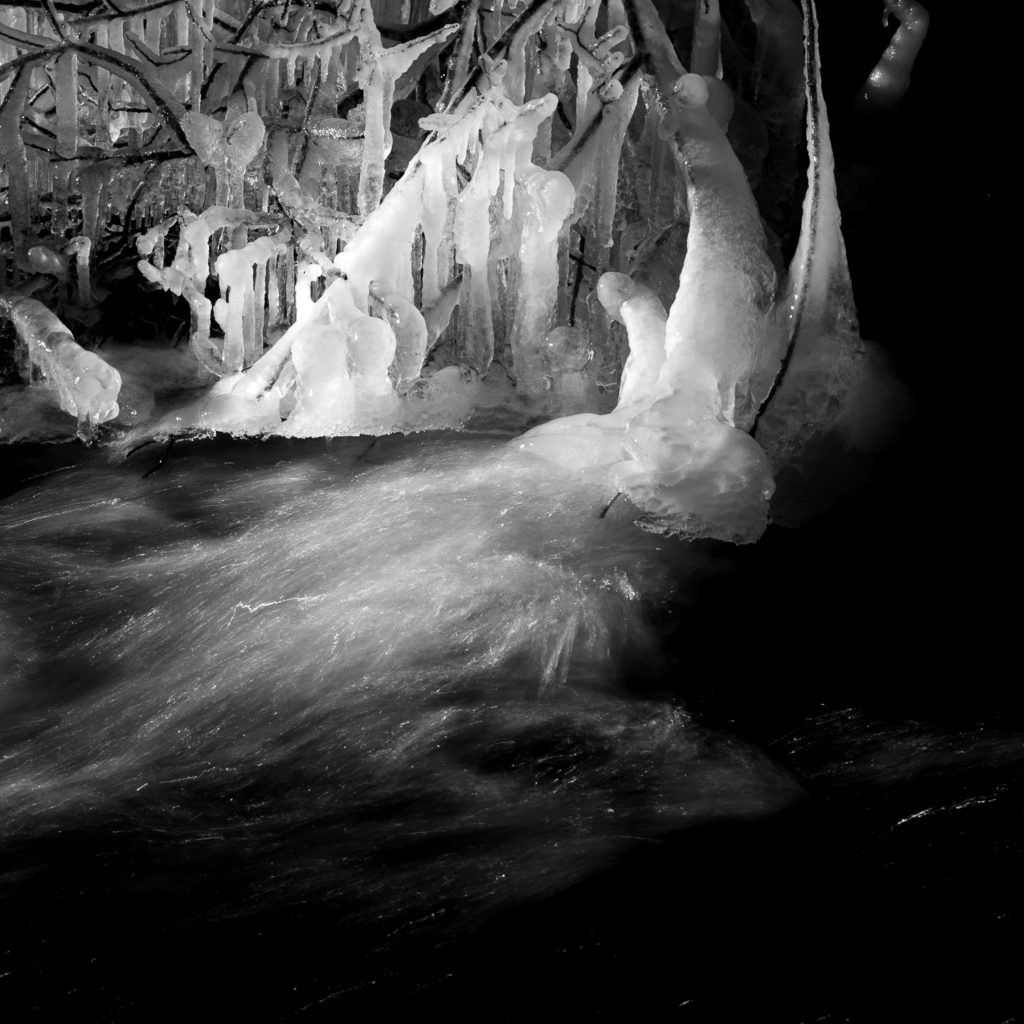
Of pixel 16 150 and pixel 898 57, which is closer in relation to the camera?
pixel 898 57

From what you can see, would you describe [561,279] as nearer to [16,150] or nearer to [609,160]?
[609,160]

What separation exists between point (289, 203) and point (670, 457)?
3.21 m


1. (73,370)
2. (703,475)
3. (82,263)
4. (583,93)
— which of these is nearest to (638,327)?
(703,475)

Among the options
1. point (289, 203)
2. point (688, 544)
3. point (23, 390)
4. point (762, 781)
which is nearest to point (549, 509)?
point (688, 544)

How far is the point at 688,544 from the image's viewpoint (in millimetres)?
3688

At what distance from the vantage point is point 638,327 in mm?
4406

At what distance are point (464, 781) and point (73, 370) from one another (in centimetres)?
363

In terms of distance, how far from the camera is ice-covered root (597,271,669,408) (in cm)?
428

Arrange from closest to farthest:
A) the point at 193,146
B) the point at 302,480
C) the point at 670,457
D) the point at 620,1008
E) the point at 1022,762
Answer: the point at 620,1008 < the point at 1022,762 < the point at 670,457 < the point at 302,480 < the point at 193,146

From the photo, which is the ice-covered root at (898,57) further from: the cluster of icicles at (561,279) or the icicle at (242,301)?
the icicle at (242,301)

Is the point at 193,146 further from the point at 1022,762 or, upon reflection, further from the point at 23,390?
the point at 1022,762

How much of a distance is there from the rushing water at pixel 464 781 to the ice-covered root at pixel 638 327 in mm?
550

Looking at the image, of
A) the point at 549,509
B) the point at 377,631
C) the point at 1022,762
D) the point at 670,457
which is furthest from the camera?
the point at 549,509

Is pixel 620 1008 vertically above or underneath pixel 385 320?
underneath
